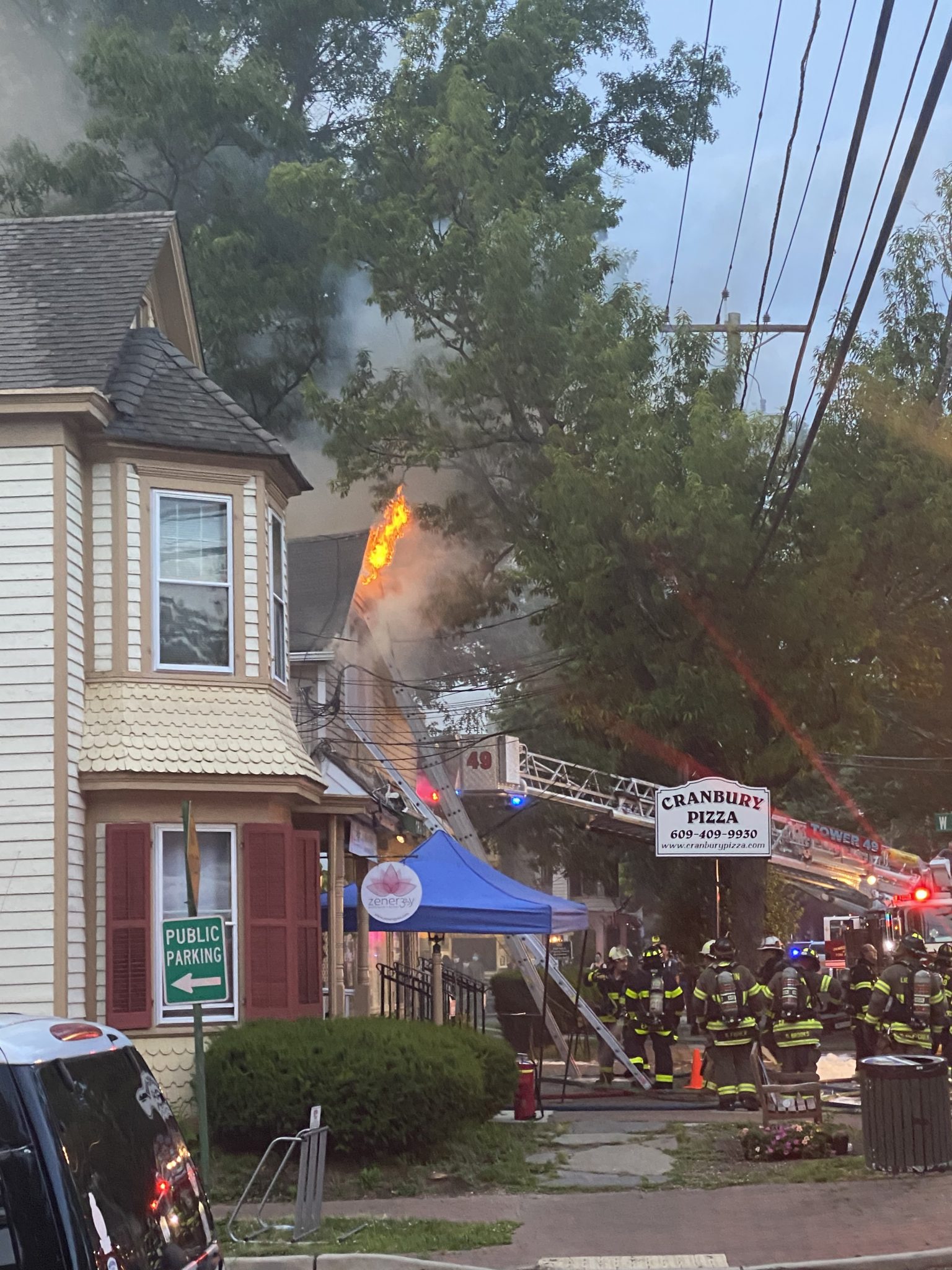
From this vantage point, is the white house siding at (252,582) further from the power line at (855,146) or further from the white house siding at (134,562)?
the power line at (855,146)

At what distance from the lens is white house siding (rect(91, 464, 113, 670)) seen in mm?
13836

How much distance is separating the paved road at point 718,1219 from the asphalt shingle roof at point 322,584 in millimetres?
16284

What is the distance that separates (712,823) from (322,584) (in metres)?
12.7

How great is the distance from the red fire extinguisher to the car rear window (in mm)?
10672

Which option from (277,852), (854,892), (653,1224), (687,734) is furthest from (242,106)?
(653,1224)

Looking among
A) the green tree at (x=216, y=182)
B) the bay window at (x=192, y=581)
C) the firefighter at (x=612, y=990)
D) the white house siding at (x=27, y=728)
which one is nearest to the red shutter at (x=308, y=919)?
the bay window at (x=192, y=581)

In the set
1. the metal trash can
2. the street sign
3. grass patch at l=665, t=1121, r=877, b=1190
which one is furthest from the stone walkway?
the street sign

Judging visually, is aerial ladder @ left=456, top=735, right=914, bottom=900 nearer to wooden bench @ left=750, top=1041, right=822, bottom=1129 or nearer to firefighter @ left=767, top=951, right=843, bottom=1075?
firefighter @ left=767, top=951, right=843, bottom=1075

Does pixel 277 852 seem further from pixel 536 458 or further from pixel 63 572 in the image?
pixel 536 458

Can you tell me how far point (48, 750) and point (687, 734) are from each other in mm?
11831

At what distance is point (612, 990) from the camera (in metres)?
20.5

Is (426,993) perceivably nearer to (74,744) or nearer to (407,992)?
(407,992)

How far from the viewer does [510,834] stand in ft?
135

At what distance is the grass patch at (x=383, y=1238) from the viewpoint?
9133 millimetres
